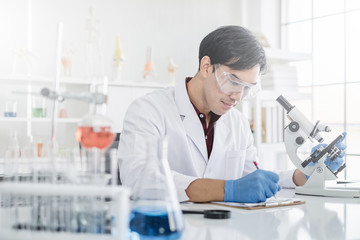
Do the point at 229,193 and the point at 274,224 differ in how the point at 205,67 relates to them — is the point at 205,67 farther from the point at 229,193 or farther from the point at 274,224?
the point at 274,224

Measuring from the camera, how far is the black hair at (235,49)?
6.77 ft

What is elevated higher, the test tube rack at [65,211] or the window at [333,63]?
the window at [333,63]

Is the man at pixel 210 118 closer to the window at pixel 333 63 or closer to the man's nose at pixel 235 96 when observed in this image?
the man's nose at pixel 235 96

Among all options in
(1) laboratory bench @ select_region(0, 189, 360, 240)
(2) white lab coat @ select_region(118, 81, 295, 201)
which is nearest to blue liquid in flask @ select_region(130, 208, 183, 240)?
(1) laboratory bench @ select_region(0, 189, 360, 240)

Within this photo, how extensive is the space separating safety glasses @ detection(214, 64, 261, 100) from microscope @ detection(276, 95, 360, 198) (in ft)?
0.67

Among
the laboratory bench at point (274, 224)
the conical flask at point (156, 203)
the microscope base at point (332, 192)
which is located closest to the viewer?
the conical flask at point (156, 203)

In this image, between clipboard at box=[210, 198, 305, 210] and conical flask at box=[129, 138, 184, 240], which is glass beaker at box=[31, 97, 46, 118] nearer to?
clipboard at box=[210, 198, 305, 210]

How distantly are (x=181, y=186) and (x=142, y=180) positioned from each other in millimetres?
881

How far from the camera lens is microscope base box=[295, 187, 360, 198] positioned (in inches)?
79.0

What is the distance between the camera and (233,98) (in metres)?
2.14

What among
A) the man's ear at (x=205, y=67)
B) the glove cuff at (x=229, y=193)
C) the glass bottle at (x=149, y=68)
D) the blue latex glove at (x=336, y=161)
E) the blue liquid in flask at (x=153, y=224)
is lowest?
the glove cuff at (x=229, y=193)

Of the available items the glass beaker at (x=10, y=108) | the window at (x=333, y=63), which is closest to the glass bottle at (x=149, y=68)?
the glass beaker at (x=10, y=108)

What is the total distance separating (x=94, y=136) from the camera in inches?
38.6

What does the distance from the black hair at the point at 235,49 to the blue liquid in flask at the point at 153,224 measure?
121 cm
